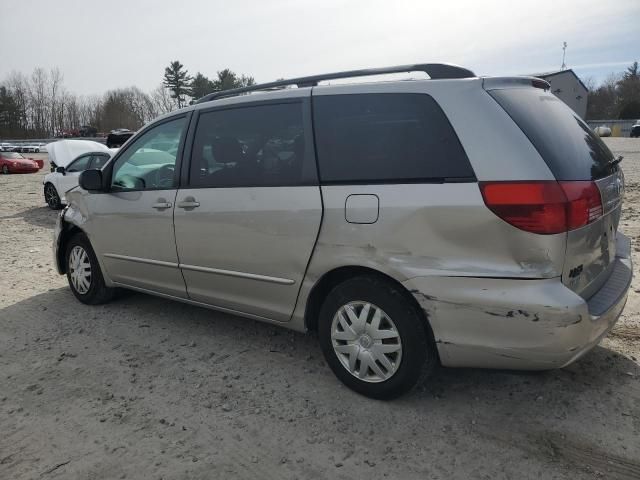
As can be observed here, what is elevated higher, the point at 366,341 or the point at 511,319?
the point at 511,319

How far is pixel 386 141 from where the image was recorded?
287 centimetres

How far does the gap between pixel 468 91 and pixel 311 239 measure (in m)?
1.21

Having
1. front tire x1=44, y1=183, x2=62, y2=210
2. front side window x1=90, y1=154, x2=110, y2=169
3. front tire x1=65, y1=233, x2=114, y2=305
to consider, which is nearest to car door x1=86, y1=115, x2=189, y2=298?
front tire x1=65, y1=233, x2=114, y2=305

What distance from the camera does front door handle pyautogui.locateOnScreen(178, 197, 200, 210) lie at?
3691 mm

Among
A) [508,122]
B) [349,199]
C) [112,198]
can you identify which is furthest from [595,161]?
[112,198]

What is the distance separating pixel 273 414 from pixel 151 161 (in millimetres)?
2377

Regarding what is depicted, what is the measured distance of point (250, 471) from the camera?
8.16 feet

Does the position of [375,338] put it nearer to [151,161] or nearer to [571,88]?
[151,161]

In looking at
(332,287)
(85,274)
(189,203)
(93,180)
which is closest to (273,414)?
(332,287)

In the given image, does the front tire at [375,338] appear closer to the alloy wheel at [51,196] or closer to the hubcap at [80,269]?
the hubcap at [80,269]

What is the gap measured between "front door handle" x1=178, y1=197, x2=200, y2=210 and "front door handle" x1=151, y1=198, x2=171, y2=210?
154 millimetres

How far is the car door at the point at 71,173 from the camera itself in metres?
12.3

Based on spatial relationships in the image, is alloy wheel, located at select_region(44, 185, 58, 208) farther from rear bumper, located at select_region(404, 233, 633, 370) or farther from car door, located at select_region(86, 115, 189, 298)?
rear bumper, located at select_region(404, 233, 633, 370)

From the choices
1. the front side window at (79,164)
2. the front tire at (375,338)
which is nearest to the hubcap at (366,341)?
the front tire at (375,338)
